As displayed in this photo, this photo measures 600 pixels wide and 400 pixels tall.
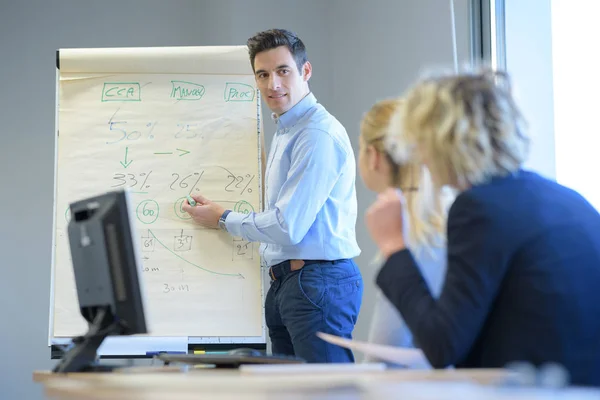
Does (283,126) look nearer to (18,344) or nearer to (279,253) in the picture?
(279,253)

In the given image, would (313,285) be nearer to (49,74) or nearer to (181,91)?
(181,91)

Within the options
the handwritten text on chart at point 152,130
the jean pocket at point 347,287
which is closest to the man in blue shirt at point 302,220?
the jean pocket at point 347,287

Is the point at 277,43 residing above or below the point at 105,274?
above

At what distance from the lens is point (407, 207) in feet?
5.53

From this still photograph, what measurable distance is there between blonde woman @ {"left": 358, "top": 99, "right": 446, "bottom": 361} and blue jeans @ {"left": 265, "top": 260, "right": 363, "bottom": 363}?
0.79 meters

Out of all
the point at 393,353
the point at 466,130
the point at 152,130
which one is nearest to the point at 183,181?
the point at 152,130

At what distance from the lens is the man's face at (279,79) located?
2857 millimetres

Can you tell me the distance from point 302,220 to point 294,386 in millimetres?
1500

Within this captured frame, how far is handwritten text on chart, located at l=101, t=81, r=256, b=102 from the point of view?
120 inches

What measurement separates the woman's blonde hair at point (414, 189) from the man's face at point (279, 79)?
42.4 inches

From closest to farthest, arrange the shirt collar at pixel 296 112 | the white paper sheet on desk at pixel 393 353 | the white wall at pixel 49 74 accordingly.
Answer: the white paper sheet on desk at pixel 393 353, the shirt collar at pixel 296 112, the white wall at pixel 49 74

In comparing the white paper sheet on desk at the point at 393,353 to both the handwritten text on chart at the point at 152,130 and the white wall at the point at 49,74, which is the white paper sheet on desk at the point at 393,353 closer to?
the handwritten text on chart at the point at 152,130

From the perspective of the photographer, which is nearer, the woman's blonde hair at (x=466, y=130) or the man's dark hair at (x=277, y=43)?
the woman's blonde hair at (x=466, y=130)

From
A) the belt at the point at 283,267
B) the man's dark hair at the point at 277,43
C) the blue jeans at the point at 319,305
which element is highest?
the man's dark hair at the point at 277,43
